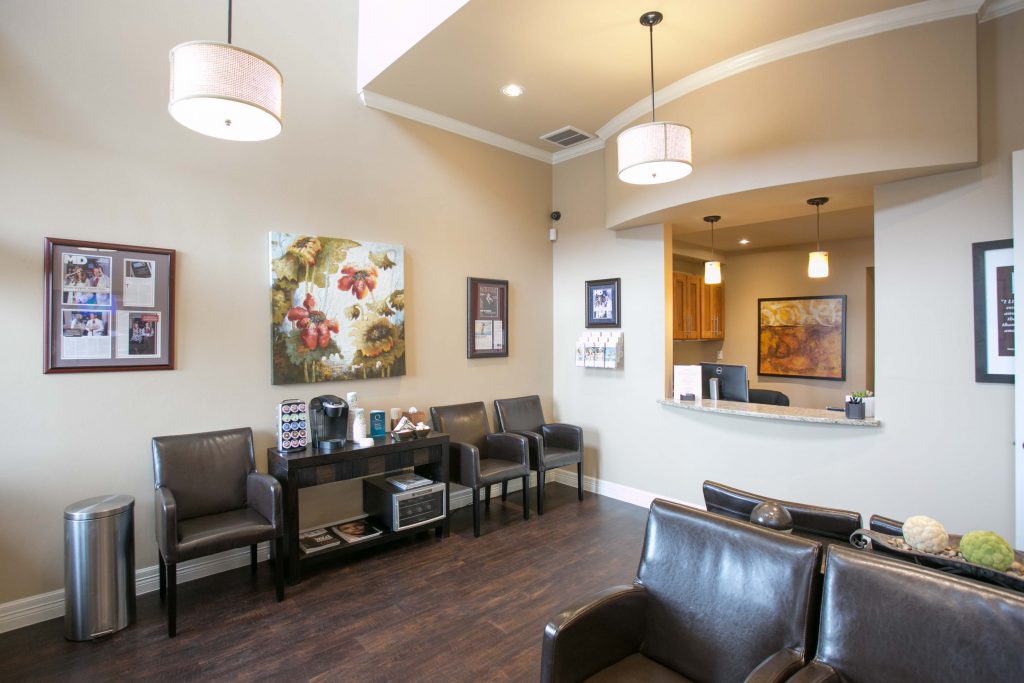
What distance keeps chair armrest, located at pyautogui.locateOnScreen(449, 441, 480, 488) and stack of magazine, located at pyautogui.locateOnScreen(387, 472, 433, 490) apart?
11.2 inches

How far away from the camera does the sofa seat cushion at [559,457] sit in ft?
14.2

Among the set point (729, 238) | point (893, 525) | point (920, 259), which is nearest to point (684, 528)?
point (893, 525)

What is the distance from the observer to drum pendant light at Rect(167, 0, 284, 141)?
1.88 m

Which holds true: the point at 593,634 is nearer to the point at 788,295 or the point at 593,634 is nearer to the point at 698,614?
the point at 698,614

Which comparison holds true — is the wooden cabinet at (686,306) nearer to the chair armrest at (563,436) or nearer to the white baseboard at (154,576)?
the chair armrest at (563,436)

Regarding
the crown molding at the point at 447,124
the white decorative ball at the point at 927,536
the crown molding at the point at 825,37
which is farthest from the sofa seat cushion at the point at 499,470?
the crown molding at the point at 825,37

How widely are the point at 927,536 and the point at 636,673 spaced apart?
0.99 m

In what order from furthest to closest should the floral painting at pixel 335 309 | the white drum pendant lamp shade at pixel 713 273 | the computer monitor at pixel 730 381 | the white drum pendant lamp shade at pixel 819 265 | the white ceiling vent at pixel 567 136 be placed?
the white drum pendant lamp shade at pixel 713 273, the white drum pendant lamp shade at pixel 819 265, the white ceiling vent at pixel 567 136, the computer monitor at pixel 730 381, the floral painting at pixel 335 309

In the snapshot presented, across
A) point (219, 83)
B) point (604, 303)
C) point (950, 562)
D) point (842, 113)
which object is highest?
point (842, 113)

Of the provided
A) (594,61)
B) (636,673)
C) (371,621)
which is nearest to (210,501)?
(371,621)

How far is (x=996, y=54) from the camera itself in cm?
283

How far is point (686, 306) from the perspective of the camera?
6.84 m

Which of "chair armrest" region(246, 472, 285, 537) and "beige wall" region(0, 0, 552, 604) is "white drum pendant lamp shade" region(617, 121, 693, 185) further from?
"chair armrest" region(246, 472, 285, 537)

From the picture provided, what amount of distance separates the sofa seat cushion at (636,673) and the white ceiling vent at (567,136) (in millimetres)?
4106
